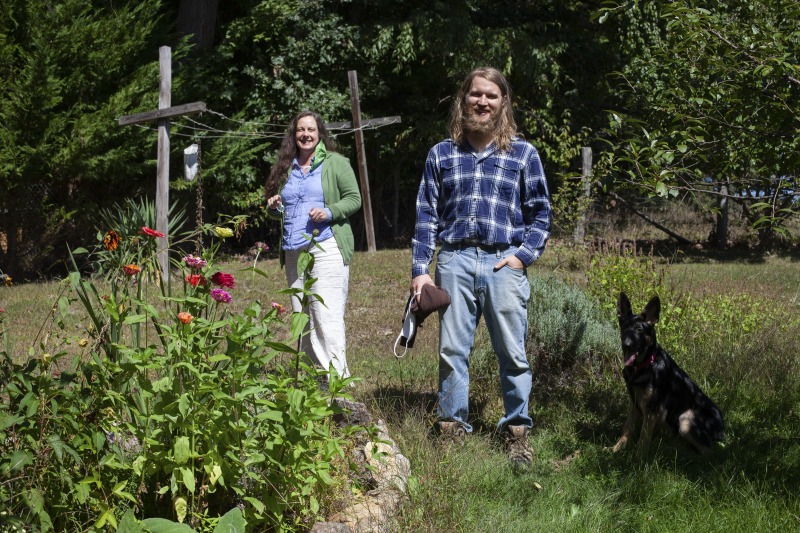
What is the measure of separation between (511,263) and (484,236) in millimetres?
199

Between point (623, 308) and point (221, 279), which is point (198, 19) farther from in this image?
point (221, 279)

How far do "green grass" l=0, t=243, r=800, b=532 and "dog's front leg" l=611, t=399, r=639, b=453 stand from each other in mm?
82

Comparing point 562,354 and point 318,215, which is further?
point 562,354

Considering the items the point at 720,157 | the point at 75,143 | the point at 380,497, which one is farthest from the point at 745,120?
the point at 75,143

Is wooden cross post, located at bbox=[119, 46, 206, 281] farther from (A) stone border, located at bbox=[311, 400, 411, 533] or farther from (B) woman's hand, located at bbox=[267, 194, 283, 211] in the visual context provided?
(A) stone border, located at bbox=[311, 400, 411, 533]

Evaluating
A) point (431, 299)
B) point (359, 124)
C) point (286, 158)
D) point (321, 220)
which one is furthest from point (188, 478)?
point (359, 124)

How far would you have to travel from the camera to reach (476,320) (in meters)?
4.51

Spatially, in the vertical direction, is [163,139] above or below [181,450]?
above

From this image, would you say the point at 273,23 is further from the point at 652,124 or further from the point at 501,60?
the point at 652,124

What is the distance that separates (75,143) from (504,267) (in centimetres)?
1082

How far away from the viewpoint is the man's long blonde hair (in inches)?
175

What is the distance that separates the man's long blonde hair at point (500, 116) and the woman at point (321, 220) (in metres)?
1.11

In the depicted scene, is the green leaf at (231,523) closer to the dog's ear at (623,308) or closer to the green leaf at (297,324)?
the green leaf at (297,324)

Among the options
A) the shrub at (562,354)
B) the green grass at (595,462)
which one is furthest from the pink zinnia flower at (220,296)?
the shrub at (562,354)
